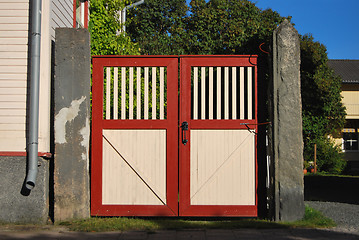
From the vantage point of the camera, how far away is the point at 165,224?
21.6 feet

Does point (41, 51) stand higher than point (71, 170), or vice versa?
point (41, 51)

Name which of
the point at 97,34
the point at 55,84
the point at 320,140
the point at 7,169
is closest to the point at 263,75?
the point at 55,84

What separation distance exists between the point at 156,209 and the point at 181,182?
566 millimetres

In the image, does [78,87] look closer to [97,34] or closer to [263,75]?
[263,75]

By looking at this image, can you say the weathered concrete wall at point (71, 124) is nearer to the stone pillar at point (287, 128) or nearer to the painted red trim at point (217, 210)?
the painted red trim at point (217, 210)

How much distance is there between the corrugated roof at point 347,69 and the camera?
3264 cm

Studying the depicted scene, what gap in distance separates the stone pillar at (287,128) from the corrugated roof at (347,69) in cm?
2696

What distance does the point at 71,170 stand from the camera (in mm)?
6781

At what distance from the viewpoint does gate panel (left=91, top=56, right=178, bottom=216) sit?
6988 mm

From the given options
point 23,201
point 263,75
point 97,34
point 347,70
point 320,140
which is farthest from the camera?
point 347,70

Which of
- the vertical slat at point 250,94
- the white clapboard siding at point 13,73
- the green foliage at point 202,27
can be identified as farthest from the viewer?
the green foliage at point 202,27

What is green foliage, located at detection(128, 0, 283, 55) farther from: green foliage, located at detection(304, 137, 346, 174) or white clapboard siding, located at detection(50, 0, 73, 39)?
white clapboard siding, located at detection(50, 0, 73, 39)

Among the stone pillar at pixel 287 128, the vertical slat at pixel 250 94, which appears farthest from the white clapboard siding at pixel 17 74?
the stone pillar at pixel 287 128

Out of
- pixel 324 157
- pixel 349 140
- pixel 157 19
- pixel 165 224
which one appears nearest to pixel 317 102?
pixel 324 157
